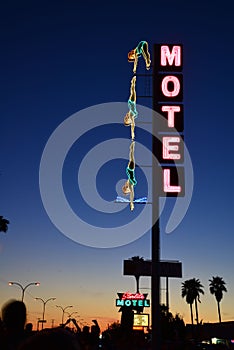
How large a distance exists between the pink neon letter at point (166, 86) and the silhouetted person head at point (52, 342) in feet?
71.9

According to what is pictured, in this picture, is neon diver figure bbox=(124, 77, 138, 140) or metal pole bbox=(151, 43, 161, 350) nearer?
metal pole bbox=(151, 43, 161, 350)

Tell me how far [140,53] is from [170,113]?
4.71 metres

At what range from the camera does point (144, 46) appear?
2580 centimetres

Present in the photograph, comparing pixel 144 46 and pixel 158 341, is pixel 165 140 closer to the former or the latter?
pixel 144 46

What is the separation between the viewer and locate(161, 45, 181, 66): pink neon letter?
78.7 ft

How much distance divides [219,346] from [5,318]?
5977 millimetres

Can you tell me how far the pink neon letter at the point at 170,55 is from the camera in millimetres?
23984

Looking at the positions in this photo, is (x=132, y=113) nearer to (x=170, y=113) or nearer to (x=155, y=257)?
(x=170, y=113)

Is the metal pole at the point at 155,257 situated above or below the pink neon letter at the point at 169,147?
below

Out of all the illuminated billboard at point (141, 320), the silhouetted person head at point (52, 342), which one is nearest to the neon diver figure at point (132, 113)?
the silhouetted person head at point (52, 342)

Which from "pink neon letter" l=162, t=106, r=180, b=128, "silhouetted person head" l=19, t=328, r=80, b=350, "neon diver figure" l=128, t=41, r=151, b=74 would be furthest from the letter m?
"silhouetted person head" l=19, t=328, r=80, b=350

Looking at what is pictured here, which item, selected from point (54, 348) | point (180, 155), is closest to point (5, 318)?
point (54, 348)

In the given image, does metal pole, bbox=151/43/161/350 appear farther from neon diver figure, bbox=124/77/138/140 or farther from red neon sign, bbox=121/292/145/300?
red neon sign, bbox=121/292/145/300

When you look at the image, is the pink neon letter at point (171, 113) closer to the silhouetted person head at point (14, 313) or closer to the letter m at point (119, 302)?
the silhouetted person head at point (14, 313)
